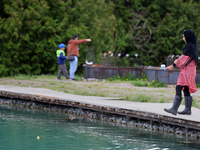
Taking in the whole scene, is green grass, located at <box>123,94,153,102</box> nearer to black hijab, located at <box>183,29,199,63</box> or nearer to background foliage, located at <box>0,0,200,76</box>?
black hijab, located at <box>183,29,199,63</box>

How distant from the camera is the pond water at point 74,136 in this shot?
7.66 m

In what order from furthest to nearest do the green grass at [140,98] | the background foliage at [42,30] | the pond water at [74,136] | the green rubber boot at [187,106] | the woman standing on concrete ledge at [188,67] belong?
the background foliage at [42,30] < the green grass at [140,98] < the green rubber boot at [187,106] < the woman standing on concrete ledge at [188,67] < the pond water at [74,136]

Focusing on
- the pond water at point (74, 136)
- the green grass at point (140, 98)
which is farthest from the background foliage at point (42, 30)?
the pond water at point (74, 136)

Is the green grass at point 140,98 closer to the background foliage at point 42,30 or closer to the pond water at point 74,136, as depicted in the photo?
the pond water at point 74,136

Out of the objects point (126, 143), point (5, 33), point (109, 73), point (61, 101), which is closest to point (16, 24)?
point (5, 33)

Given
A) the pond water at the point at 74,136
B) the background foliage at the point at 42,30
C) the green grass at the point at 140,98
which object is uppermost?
the background foliage at the point at 42,30

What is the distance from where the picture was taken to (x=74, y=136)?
854cm

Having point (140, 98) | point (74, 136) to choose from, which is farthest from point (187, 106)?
point (140, 98)

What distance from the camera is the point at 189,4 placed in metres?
35.8

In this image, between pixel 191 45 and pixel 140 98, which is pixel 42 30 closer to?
pixel 140 98

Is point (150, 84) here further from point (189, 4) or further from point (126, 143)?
point (189, 4)

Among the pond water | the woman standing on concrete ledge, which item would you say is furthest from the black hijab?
the pond water

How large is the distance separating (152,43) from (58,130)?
1126 inches

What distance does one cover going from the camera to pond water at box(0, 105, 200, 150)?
7.66 meters
